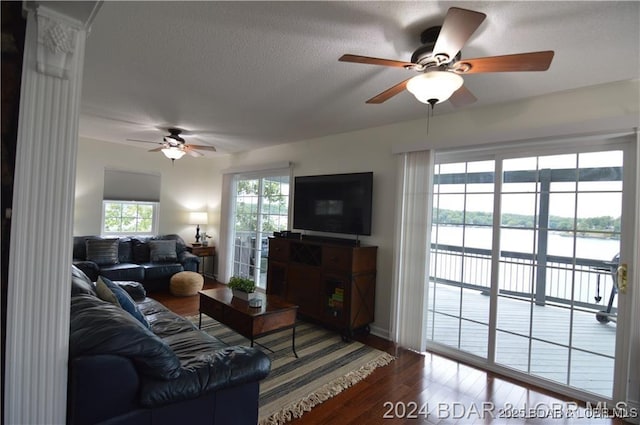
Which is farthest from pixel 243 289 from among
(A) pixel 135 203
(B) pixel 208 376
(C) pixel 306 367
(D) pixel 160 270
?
(A) pixel 135 203

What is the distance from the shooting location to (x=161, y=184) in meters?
5.96

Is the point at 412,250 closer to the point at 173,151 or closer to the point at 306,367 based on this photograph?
the point at 306,367

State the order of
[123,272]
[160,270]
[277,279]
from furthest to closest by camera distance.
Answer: [160,270], [123,272], [277,279]

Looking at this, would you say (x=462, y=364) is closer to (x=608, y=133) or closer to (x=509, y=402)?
(x=509, y=402)

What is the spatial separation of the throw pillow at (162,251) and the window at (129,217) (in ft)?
2.37

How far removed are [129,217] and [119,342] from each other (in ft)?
16.5

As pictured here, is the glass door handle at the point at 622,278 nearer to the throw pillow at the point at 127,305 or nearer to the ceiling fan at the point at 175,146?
the throw pillow at the point at 127,305

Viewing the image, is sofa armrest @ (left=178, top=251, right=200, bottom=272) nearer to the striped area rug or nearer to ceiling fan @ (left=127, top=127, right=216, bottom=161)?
the striped area rug

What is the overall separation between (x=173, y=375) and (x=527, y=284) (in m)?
2.88

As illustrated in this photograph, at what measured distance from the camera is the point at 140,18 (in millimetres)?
1756

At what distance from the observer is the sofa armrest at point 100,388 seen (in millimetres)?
1269

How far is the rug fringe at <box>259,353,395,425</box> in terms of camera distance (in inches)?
81.6

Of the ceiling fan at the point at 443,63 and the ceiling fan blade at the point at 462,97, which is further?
the ceiling fan blade at the point at 462,97

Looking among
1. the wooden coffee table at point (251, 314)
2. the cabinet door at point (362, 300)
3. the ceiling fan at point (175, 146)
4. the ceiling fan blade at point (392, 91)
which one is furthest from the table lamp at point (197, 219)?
the ceiling fan blade at point (392, 91)
